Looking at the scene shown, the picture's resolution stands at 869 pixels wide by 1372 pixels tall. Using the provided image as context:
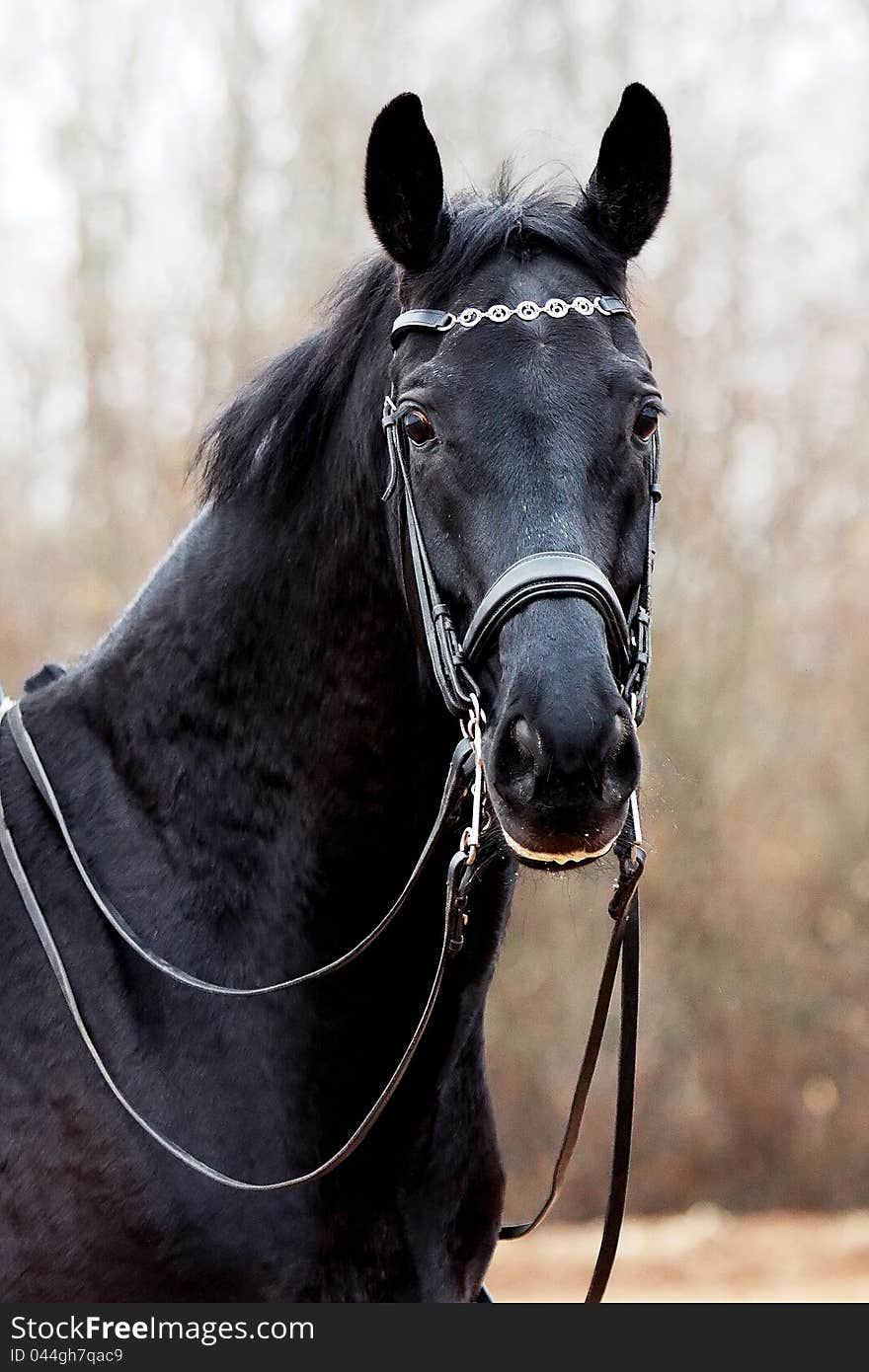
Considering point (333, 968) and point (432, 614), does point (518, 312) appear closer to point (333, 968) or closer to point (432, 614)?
point (432, 614)

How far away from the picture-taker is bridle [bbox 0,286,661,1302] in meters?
2.98

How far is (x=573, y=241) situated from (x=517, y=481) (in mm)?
779

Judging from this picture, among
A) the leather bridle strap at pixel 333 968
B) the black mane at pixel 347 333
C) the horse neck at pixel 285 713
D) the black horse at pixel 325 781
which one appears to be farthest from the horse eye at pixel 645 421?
the leather bridle strap at pixel 333 968

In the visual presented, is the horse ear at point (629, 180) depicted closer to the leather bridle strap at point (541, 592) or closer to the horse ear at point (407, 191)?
the horse ear at point (407, 191)

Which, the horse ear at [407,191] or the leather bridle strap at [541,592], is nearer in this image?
the leather bridle strap at [541,592]

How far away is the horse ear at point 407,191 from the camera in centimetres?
347

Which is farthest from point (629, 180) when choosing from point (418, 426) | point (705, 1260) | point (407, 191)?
point (705, 1260)

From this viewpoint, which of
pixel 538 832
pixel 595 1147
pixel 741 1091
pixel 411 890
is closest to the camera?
pixel 538 832

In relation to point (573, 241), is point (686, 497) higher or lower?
higher

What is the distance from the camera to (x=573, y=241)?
348 cm

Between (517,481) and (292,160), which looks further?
(292,160)

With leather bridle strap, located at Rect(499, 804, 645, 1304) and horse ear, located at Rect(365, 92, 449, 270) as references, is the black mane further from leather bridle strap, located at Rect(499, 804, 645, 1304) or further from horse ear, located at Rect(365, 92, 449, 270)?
leather bridle strap, located at Rect(499, 804, 645, 1304)

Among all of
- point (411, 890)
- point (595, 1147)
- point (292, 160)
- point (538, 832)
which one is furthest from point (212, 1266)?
point (292, 160)

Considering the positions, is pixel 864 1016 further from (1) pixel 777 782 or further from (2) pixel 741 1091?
(1) pixel 777 782
